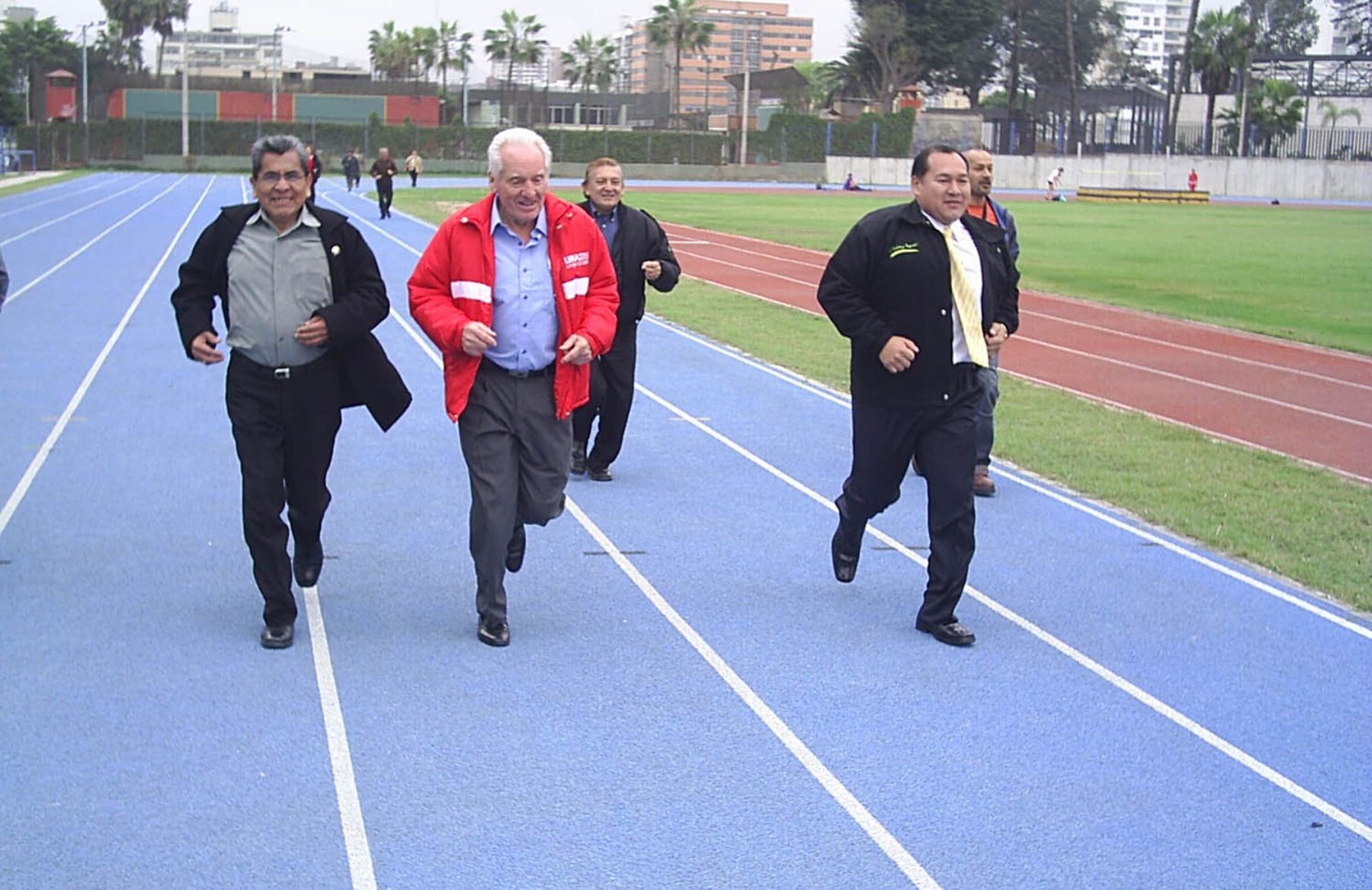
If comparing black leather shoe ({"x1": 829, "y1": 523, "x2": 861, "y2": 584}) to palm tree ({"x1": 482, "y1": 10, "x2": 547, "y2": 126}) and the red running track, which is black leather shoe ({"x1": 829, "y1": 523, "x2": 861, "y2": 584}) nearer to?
the red running track

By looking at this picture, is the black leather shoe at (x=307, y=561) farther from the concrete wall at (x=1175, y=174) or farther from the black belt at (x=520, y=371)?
the concrete wall at (x=1175, y=174)

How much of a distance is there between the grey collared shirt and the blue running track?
4.05 ft

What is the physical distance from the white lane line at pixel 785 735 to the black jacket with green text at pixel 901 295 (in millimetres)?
1320

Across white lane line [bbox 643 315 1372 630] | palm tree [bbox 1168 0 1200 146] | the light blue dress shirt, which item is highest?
palm tree [bbox 1168 0 1200 146]

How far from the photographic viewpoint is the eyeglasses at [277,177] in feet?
20.1

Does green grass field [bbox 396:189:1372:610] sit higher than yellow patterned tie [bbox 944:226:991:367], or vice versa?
yellow patterned tie [bbox 944:226:991:367]

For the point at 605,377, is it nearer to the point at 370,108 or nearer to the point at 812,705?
the point at 812,705

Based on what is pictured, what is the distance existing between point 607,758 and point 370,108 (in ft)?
320

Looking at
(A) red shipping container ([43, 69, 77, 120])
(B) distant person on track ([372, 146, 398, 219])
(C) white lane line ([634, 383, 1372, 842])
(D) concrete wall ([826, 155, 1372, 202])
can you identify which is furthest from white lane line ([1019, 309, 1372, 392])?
(A) red shipping container ([43, 69, 77, 120])

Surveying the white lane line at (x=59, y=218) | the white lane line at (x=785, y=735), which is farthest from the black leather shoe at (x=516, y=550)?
the white lane line at (x=59, y=218)

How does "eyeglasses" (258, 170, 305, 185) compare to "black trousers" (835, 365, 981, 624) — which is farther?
"black trousers" (835, 365, 981, 624)

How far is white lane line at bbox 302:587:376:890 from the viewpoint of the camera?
455cm

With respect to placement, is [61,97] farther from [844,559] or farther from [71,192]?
[844,559]

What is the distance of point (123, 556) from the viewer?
25.9 ft
